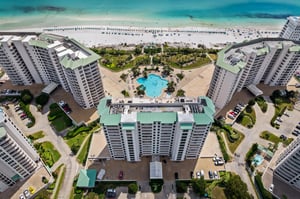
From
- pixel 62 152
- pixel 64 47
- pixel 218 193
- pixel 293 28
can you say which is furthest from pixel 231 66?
pixel 62 152

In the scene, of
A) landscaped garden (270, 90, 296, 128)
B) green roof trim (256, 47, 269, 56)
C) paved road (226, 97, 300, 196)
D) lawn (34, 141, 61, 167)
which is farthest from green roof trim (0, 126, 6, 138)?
landscaped garden (270, 90, 296, 128)

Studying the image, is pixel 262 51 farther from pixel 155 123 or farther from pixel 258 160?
pixel 155 123

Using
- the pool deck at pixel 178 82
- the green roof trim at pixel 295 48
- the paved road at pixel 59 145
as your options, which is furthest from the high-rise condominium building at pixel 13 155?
the green roof trim at pixel 295 48

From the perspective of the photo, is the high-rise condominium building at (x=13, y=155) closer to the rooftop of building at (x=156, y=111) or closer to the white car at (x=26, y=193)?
the white car at (x=26, y=193)

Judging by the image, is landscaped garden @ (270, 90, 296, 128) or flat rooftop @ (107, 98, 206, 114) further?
landscaped garden @ (270, 90, 296, 128)

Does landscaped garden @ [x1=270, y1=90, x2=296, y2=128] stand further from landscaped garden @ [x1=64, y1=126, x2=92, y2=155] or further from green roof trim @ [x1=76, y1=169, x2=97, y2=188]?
landscaped garden @ [x1=64, y1=126, x2=92, y2=155]

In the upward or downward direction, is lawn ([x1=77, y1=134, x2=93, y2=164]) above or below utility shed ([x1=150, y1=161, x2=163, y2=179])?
below
